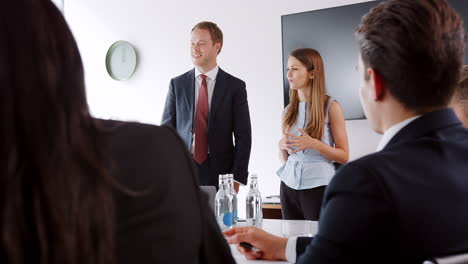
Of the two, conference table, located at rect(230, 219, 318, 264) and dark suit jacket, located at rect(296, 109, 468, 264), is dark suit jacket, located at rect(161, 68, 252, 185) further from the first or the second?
dark suit jacket, located at rect(296, 109, 468, 264)

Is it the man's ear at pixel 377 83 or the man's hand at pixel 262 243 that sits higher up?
the man's ear at pixel 377 83

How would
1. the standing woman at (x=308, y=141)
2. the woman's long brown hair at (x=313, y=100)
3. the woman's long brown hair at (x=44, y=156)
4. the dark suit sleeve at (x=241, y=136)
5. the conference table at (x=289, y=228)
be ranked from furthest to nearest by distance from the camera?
the dark suit sleeve at (x=241, y=136) < the woman's long brown hair at (x=313, y=100) < the standing woman at (x=308, y=141) < the conference table at (x=289, y=228) < the woman's long brown hair at (x=44, y=156)

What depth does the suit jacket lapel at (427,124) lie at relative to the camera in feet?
3.56

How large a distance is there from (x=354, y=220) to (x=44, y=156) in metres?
0.62

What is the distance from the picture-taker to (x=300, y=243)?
54.1 inches

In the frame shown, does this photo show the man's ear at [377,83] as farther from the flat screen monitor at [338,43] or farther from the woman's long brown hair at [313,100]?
the flat screen monitor at [338,43]

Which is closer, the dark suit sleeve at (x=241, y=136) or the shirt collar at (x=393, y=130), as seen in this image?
the shirt collar at (x=393, y=130)

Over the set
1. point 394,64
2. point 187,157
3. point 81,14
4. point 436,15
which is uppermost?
point 81,14

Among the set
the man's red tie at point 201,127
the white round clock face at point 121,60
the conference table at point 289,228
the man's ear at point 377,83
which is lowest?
the conference table at point 289,228

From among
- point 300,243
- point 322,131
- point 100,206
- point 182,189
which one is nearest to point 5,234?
point 100,206

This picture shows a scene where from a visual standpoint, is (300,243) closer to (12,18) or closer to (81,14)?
(12,18)

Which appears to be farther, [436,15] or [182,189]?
[436,15]

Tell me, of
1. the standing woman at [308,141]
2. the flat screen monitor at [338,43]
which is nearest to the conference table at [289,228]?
the standing woman at [308,141]

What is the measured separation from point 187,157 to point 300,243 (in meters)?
0.71
